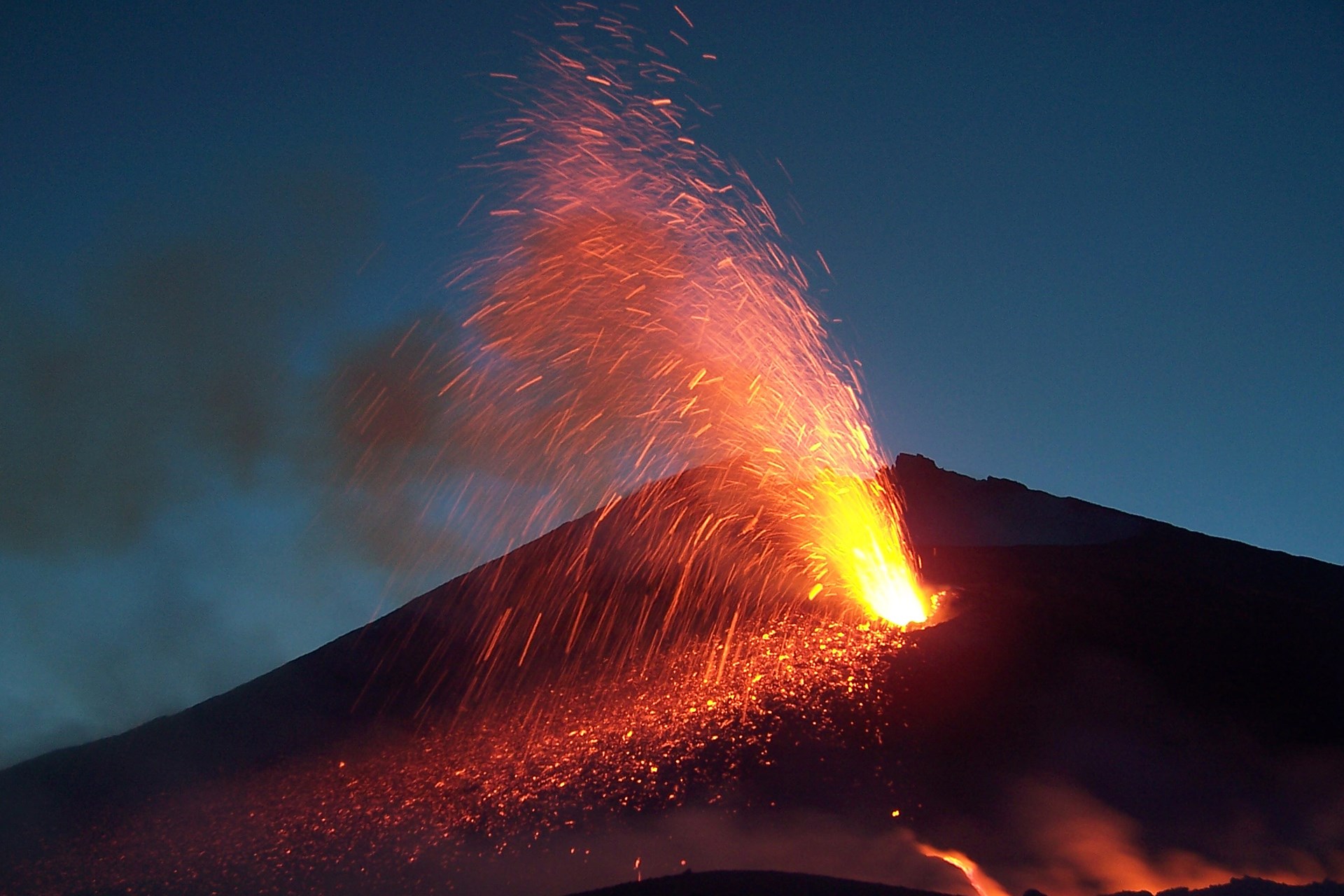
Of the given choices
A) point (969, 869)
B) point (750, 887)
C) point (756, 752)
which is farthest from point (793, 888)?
point (756, 752)

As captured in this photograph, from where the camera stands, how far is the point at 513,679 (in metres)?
16.0

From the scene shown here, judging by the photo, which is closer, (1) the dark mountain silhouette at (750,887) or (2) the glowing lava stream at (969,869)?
(1) the dark mountain silhouette at (750,887)

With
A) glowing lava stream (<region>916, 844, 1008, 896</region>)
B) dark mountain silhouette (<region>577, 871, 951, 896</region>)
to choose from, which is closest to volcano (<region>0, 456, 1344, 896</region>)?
glowing lava stream (<region>916, 844, 1008, 896</region>)

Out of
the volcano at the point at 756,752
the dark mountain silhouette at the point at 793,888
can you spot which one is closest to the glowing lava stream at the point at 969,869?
A: the volcano at the point at 756,752

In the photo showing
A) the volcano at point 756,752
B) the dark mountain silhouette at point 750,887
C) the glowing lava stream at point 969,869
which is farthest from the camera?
the volcano at point 756,752

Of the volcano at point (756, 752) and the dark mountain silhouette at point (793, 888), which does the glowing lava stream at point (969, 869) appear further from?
the dark mountain silhouette at point (793, 888)

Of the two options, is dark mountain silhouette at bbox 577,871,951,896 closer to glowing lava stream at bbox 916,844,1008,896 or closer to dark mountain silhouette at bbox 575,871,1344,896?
dark mountain silhouette at bbox 575,871,1344,896

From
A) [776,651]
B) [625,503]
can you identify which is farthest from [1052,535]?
[776,651]

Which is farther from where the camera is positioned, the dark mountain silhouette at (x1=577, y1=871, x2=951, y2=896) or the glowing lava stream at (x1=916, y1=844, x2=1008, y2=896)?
the glowing lava stream at (x1=916, y1=844, x2=1008, y2=896)

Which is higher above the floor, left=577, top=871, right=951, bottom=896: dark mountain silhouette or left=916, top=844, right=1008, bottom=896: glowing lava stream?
left=916, top=844, right=1008, bottom=896: glowing lava stream

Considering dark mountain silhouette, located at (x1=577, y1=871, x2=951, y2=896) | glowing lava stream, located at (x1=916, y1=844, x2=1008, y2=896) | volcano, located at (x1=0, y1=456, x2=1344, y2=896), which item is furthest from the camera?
Answer: volcano, located at (x1=0, y1=456, x2=1344, y2=896)

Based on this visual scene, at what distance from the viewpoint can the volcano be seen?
9.09 m

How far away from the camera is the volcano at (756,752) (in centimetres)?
909

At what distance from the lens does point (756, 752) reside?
35.6 ft
